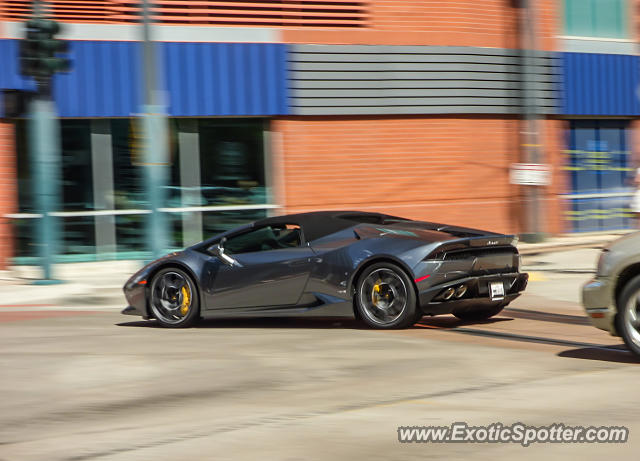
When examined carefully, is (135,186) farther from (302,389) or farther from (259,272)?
(302,389)

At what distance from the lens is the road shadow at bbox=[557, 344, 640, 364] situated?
752cm

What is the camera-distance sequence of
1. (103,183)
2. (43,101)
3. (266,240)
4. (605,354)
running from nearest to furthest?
1. (605,354)
2. (266,240)
3. (43,101)
4. (103,183)

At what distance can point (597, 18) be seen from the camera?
22.7m

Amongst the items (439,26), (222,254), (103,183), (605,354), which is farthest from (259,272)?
(439,26)

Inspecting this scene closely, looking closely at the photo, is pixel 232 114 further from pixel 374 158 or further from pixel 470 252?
pixel 470 252

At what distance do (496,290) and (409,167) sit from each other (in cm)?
1104

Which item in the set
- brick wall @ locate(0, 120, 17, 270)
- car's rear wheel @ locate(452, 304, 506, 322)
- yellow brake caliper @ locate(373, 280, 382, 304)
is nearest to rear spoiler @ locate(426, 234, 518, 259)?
yellow brake caliper @ locate(373, 280, 382, 304)

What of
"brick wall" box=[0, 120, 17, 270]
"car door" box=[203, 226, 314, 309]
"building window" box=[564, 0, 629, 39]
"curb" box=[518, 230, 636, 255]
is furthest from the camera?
"building window" box=[564, 0, 629, 39]

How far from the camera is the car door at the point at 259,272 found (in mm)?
9703

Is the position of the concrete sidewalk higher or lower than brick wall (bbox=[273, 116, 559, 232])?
lower

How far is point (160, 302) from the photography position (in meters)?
10.6

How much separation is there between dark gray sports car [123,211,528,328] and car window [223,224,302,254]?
0.01 metres

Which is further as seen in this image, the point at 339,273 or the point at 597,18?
the point at 597,18

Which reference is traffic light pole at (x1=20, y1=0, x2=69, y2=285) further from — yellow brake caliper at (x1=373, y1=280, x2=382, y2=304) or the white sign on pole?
the white sign on pole
